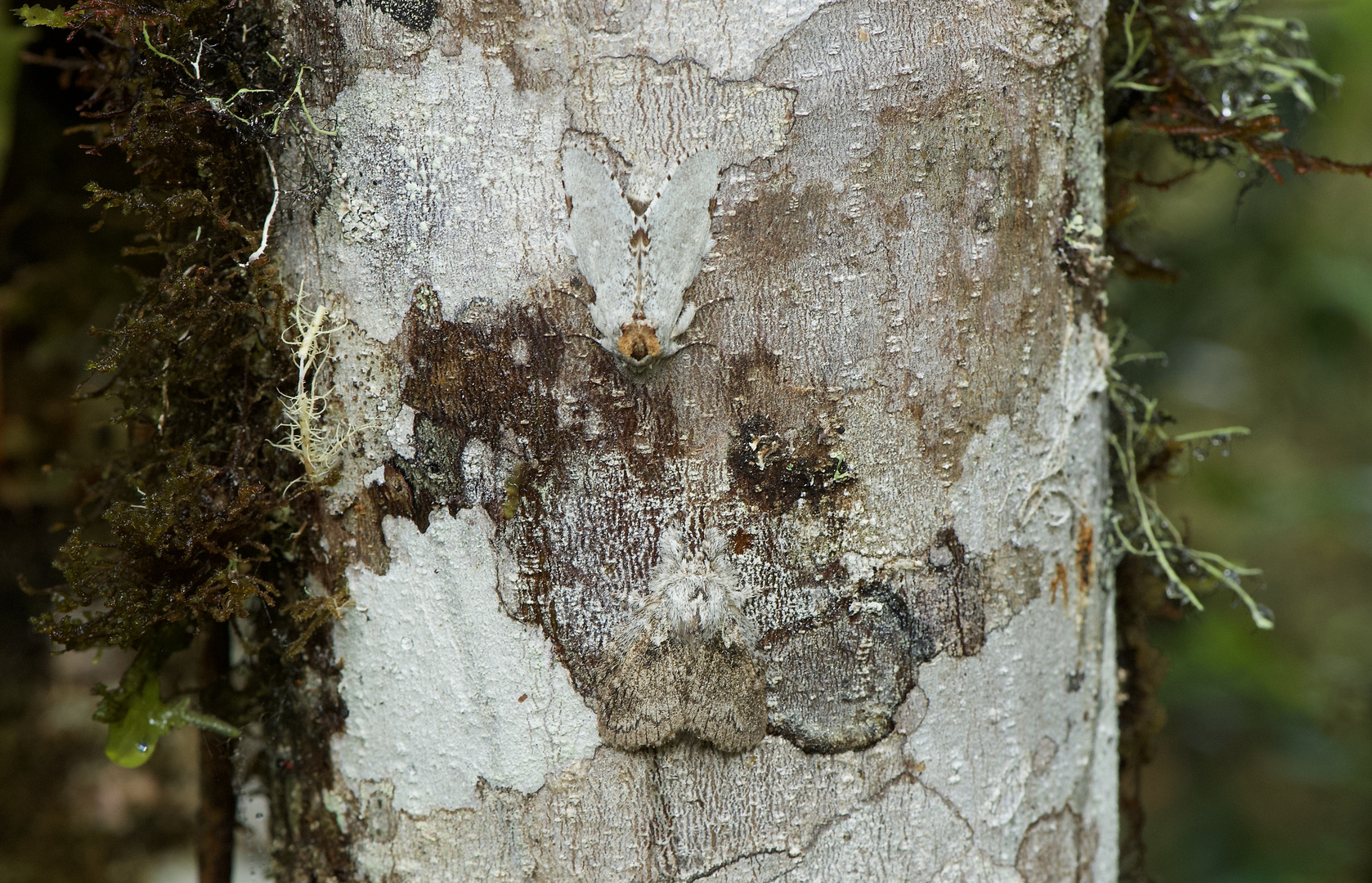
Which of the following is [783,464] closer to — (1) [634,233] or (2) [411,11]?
(1) [634,233]

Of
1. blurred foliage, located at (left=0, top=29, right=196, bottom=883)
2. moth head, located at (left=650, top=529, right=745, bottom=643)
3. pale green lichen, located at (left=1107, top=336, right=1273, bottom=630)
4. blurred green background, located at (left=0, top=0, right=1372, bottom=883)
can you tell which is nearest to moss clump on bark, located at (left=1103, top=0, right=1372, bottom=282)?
→ blurred green background, located at (left=0, top=0, right=1372, bottom=883)

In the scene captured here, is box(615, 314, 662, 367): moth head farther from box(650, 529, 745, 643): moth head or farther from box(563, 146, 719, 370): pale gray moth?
box(650, 529, 745, 643): moth head

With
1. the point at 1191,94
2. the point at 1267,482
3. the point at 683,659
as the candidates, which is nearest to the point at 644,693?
the point at 683,659

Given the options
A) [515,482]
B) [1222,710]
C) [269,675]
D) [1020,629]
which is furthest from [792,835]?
[1222,710]

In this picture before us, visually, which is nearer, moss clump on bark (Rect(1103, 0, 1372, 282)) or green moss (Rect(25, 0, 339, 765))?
green moss (Rect(25, 0, 339, 765))

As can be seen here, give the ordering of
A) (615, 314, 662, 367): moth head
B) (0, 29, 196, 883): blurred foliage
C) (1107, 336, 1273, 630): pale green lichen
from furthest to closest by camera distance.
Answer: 1. (0, 29, 196, 883): blurred foliage
2. (1107, 336, 1273, 630): pale green lichen
3. (615, 314, 662, 367): moth head

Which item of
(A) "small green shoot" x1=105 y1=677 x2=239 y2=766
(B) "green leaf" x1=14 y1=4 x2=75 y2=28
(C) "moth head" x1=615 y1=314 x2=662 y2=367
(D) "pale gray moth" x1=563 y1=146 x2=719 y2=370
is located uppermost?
(B) "green leaf" x1=14 y1=4 x2=75 y2=28

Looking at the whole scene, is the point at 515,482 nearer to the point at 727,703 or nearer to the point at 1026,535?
the point at 727,703

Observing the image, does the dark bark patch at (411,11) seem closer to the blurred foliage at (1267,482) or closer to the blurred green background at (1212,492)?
the blurred green background at (1212,492)
